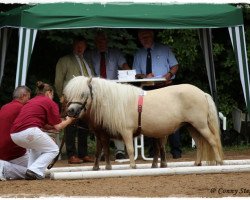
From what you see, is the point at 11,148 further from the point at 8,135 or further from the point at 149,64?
the point at 149,64

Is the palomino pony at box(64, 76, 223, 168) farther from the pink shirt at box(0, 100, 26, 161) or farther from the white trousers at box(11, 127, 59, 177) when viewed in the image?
the pink shirt at box(0, 100, 26, 161)

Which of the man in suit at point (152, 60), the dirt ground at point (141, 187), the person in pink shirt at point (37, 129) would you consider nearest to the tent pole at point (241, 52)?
the man in suit at point (152, 60)

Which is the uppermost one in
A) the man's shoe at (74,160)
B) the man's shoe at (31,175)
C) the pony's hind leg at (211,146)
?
the pony's hind leg at (211,146)

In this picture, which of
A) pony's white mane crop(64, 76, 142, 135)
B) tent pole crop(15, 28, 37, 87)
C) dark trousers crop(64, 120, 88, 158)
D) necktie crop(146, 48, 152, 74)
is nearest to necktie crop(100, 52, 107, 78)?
necktie crop(146, 48, 152, 74)

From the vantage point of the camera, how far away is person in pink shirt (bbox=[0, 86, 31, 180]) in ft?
33.0

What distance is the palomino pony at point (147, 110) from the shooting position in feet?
34.2

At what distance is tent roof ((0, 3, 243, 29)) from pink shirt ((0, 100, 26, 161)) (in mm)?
1618

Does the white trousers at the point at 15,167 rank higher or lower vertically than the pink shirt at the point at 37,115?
lower

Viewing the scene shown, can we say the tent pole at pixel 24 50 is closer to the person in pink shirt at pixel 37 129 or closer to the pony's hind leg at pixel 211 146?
the person in pink shirt at pixel 37 129

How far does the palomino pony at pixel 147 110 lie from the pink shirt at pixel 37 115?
1.03 ft

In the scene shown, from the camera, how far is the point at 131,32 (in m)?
16.0

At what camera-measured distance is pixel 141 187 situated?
8.95m

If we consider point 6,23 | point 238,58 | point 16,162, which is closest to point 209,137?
point 238,58

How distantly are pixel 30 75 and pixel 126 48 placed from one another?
192 cm
